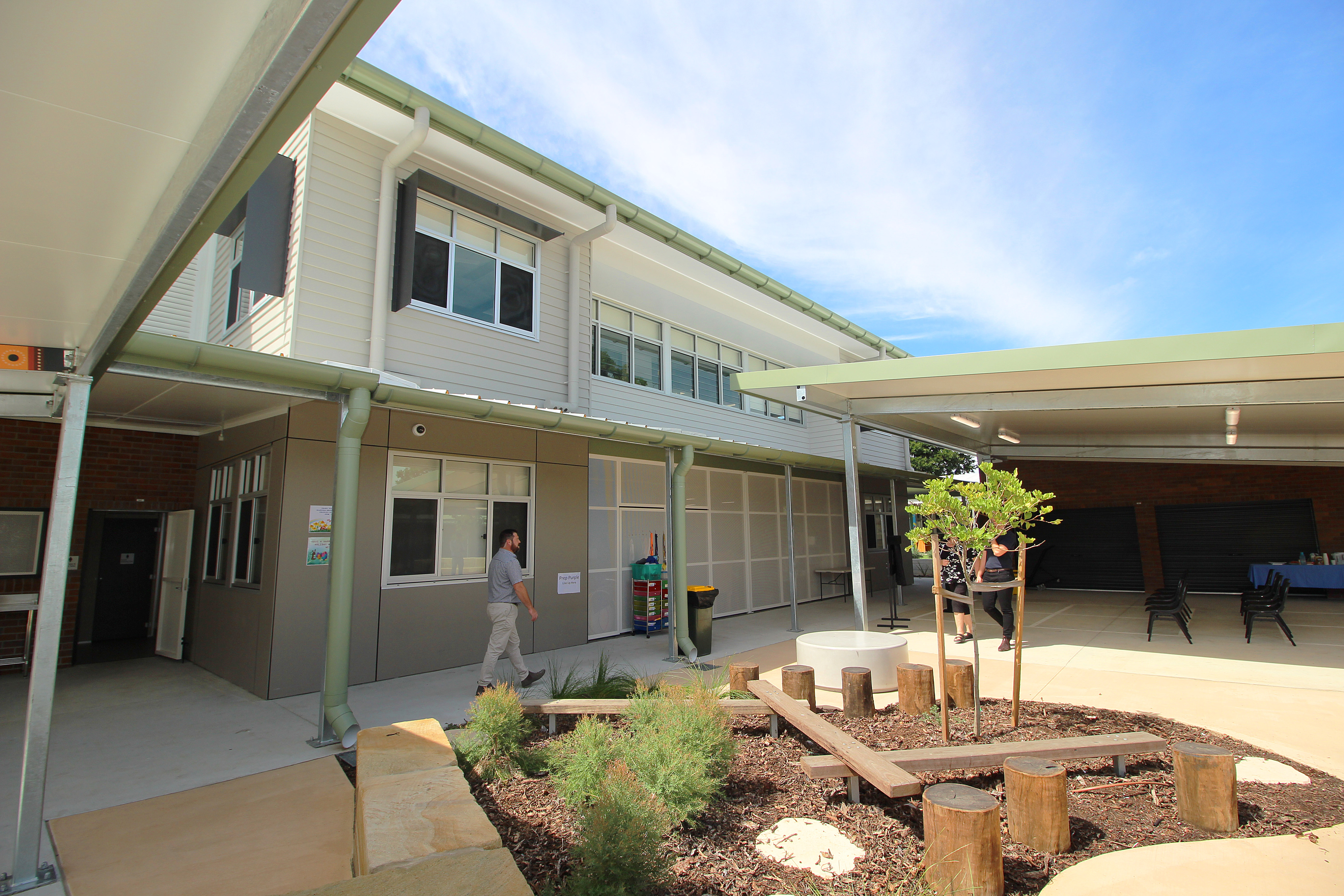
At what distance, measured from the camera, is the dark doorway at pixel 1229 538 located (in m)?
13.4

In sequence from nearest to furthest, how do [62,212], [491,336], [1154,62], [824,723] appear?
[62,212], [824,723], [1154,62], [491,336]

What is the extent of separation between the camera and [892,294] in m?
37.1

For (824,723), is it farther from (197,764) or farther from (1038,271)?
(1038,271)

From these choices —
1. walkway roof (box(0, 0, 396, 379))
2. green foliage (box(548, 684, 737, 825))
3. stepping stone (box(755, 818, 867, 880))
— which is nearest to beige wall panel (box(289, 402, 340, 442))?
walkway roof (box(0, 0, 396, 379))

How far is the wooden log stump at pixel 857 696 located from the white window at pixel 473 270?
6438mm

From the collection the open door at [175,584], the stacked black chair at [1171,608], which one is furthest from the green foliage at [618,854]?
the stacked black chair at [1171,608]

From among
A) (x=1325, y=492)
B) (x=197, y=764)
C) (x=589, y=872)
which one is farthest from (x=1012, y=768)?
(x=1325, y=492)

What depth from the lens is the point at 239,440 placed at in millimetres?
7949

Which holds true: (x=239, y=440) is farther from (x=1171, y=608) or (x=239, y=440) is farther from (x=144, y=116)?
(x=1171, y=608)

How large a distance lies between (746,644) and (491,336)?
573 centimetres

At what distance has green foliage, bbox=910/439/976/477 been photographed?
33.1m

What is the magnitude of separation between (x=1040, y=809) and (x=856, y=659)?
3.29 metres

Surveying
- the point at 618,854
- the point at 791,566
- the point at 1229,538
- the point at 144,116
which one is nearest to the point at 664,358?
the point at 791,566

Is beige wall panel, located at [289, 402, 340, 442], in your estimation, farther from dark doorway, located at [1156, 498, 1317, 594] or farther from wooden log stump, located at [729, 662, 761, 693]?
dark doorway, located at [1156, 498, 1317, 594]
